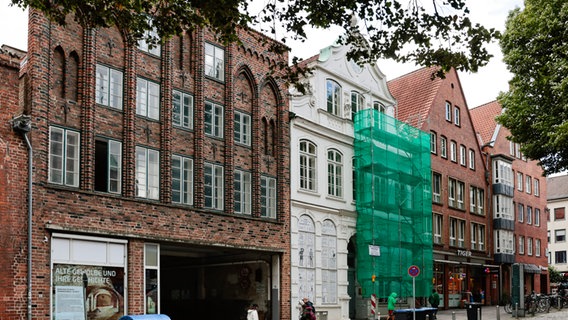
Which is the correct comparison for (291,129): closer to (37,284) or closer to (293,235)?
(293,235)

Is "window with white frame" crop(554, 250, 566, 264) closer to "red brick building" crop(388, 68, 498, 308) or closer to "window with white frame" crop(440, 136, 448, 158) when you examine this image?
"red brick building" crop(388, 68, 498, 308)

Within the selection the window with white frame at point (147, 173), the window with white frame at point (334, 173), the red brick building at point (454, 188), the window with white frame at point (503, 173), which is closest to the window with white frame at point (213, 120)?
the window with white frame at point (147, 173)

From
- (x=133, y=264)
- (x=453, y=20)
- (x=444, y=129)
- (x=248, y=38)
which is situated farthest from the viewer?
(x=444, y=129)

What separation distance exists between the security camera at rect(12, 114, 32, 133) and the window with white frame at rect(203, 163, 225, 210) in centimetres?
715

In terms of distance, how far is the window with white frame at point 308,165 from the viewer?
3055 centimetres

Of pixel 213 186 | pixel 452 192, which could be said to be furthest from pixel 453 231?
pixel 213 186

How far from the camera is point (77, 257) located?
21.3m

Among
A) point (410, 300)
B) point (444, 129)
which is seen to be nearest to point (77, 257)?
point (410, 300)

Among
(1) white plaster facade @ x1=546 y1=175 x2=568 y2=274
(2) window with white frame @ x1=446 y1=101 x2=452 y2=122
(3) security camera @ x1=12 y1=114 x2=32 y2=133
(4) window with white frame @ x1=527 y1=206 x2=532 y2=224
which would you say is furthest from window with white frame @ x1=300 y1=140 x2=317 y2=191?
(1) white plaster facade @ x1=546 y1=175 x2=568 y2=274

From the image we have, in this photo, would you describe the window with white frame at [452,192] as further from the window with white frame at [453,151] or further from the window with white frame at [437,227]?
the window with white frame at [437,227]

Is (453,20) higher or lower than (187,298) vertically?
higher

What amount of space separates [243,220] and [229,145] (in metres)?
2.78

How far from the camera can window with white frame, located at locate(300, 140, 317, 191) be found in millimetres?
30547

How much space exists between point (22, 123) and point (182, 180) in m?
6.37
